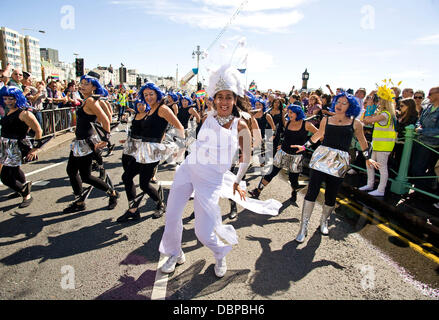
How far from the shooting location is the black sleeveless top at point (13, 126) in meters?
4.04

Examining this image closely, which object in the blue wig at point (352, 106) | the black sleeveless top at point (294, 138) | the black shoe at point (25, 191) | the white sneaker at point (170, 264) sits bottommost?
the white sneaker at point (170, 264)

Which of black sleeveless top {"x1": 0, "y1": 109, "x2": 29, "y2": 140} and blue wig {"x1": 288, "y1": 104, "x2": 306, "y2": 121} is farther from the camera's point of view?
blue wig {"x1": 288, "y1": 104, "x2": 306, "y2": 121}

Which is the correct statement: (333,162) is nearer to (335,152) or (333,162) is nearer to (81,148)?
(335,152)

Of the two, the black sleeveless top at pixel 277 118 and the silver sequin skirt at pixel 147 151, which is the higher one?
the black sleeveless top at pixel 277 118

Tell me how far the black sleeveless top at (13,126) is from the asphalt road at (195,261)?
3.90 feet

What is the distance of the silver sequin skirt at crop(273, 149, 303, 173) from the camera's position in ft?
16.2

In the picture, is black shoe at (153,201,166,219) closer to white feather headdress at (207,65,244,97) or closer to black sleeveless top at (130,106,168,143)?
black sleeveless top at (130,106,168,143)

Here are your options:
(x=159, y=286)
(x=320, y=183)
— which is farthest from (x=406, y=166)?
(x=159, y=286)

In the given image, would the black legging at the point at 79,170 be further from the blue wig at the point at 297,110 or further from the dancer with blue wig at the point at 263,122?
the dancer with blue wig at the point at 263,122

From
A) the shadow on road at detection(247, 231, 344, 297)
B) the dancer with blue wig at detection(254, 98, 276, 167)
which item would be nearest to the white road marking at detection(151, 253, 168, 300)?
the shadow on road at detection(247, 231, 344, 297)

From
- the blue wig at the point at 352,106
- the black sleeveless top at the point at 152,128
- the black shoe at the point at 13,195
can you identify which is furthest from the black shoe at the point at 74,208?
the blue wig at the point at 352,106

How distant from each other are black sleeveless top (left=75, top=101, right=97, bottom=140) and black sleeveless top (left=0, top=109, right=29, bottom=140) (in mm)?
843

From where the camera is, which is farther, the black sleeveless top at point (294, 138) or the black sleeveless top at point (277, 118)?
the black sleeveless top at point (277, 118)
